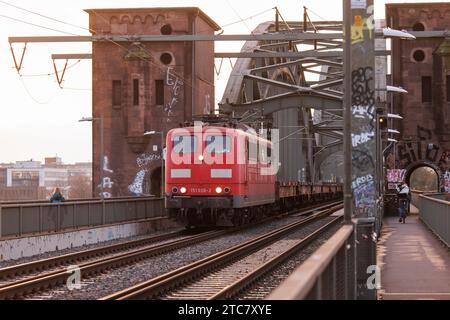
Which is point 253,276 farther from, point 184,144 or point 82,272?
point 184,144

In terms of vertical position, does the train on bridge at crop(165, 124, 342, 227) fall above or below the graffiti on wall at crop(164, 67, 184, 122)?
below

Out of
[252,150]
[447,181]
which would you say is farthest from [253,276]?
[447,181]

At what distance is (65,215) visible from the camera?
25.8m

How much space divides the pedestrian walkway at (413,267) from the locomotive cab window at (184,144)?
7062mm

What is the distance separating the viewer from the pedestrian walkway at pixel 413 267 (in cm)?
1262

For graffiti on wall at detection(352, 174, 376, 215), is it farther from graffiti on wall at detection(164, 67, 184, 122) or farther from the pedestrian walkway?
graffiti on wall at detection(164, 67, 184, 122)

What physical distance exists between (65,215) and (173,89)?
2639 cm

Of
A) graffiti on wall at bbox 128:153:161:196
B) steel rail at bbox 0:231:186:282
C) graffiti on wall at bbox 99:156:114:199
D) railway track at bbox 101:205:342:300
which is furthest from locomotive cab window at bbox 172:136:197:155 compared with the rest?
graffiti on wall at bbox 99:156:114:199

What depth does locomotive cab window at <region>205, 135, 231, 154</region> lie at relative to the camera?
28.6 meters

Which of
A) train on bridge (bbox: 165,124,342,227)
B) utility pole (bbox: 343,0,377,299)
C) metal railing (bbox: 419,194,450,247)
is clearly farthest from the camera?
train on bridge (bbox: 165,124,342,227)

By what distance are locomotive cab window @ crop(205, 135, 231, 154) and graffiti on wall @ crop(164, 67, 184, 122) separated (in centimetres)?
2275

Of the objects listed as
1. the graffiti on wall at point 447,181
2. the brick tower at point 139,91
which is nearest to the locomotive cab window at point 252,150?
the brick tower at point 139,91
